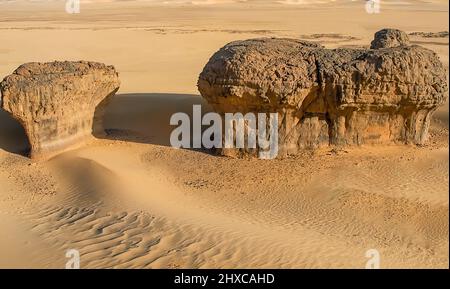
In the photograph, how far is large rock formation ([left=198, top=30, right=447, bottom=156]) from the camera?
11.1 m

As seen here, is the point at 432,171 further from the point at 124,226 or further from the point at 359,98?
the point at 124,226

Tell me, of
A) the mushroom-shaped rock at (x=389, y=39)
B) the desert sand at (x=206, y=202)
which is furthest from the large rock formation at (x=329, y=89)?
the mushroom-shaped rock at (x=389, y=39)

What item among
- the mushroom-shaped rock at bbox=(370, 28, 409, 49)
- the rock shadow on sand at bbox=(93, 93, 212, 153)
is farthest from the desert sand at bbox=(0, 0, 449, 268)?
the mushroom-shaped rock at bbox=(370, 28, 409, 49)

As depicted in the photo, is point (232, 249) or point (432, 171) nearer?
point (232, 249)

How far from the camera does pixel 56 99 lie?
39.6 ft

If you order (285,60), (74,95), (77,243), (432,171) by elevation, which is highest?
(285,60)

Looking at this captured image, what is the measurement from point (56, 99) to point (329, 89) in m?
6.36

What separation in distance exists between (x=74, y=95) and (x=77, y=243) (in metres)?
4.91

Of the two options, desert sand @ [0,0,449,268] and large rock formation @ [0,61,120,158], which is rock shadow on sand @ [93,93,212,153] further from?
large rock formation @ [0,61,120,158]

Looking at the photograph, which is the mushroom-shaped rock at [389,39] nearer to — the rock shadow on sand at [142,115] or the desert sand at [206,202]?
the desert sand at [206,202]

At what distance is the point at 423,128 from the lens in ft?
39.3

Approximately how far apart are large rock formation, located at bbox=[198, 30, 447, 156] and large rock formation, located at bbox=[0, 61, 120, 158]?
2961mm

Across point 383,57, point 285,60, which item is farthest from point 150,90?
point 383,57

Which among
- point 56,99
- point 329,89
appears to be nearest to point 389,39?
point 329,89
